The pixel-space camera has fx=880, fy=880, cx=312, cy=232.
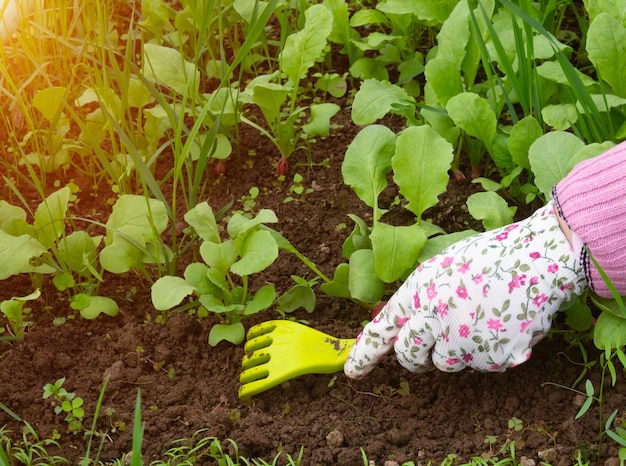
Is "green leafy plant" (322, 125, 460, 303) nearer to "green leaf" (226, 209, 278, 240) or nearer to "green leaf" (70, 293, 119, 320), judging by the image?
"green leaf" (226, 209, 278, 240)

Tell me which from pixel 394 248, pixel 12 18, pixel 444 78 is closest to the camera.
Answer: pixel 394 248

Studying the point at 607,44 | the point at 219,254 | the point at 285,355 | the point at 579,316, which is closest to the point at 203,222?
the point at 219,254

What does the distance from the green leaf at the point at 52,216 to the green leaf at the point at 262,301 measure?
430 mm

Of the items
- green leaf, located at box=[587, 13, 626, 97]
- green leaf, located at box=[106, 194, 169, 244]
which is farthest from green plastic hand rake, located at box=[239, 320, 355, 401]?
green leaf, located at box=[587, 13, 626, 97]

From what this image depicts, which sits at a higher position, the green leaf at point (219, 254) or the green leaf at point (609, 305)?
the green leaf at point (609, 305)

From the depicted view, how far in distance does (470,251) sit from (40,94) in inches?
42.1

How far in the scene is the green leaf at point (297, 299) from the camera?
1.84 metres

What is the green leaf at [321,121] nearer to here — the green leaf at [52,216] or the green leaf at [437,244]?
the green leaf at [437,244]

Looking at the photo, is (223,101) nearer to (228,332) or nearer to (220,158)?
(220,158)

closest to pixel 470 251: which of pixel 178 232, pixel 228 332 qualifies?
pixel 228 332

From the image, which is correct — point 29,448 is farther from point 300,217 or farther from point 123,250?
point 300,217

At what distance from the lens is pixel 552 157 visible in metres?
1.72

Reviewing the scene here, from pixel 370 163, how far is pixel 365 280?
0.94 ft

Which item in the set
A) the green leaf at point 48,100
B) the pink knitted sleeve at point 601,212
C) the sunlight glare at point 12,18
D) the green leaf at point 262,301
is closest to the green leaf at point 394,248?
the green leaf at point 262,301
